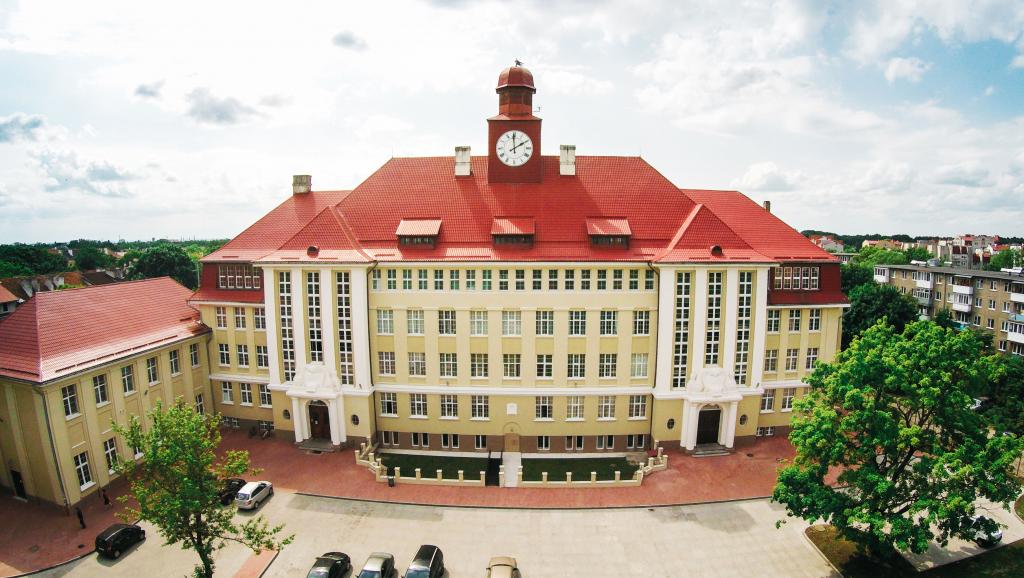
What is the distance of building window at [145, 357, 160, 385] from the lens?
107ft

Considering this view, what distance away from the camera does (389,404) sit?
35.2 m

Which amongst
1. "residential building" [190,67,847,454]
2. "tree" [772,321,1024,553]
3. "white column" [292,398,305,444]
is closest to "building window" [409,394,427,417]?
"residential building" [190,67,847,454]

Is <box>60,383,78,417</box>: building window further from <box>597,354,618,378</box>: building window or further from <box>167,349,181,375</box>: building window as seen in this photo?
<box>597,354,618,378</box>: building window

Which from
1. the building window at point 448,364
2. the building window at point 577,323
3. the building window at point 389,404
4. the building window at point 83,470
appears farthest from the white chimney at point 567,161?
the building window at point 83,470

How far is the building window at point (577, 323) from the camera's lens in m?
33.6

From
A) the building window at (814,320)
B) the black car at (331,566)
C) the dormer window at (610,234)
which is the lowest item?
the black car at (331,566)

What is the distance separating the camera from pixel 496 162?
38.5m

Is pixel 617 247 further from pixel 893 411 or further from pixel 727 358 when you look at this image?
pixel 893 411

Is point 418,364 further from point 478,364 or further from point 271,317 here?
point 271,317

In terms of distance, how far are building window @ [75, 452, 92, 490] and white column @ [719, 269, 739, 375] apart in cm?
3778

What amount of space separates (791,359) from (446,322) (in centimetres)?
2409

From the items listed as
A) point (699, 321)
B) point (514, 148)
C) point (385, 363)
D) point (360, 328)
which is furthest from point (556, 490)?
point (514, 148)

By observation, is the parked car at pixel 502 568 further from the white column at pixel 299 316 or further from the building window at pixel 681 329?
the white column at pixel 299 316

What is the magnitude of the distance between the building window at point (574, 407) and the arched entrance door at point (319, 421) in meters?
16.2
